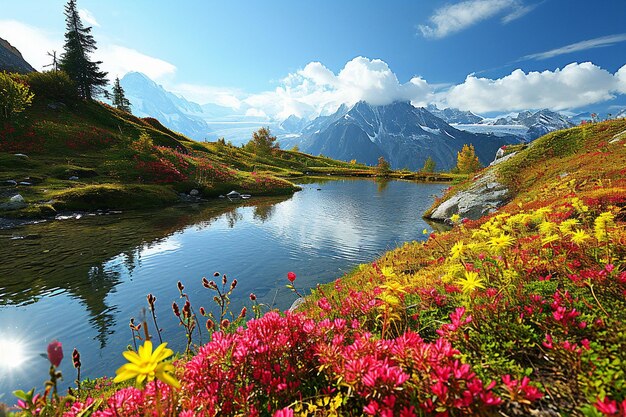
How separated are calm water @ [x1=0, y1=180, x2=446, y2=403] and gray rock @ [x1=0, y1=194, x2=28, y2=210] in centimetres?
462

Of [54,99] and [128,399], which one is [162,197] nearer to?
[128,399]

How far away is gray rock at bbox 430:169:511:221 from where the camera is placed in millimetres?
23188

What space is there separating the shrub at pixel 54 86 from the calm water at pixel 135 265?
4715 cm

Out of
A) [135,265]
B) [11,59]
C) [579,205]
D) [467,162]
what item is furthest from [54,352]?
[11,59]

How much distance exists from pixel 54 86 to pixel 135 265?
64.0 meters

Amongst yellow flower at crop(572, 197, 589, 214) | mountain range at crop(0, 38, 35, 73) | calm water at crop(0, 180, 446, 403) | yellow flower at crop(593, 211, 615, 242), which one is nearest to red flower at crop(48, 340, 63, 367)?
calm water at crop(0, 180, 446, 403)

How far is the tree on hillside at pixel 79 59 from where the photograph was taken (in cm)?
6353

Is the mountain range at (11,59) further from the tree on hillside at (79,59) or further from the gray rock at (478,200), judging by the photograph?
the gray rock at (478,200)

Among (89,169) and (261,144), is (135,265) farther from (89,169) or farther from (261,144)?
(261,144)

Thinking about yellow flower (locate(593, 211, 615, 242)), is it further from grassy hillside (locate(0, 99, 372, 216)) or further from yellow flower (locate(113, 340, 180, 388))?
grassy hillside (locate(0, 99, 372, 216))

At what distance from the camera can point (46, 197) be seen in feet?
91.7

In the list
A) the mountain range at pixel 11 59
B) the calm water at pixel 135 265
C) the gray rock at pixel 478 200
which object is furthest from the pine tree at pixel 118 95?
the gray rock at pixel 478 200

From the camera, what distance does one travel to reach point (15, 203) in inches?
1001

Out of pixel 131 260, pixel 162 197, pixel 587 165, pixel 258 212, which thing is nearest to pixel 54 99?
pixel 162 197
